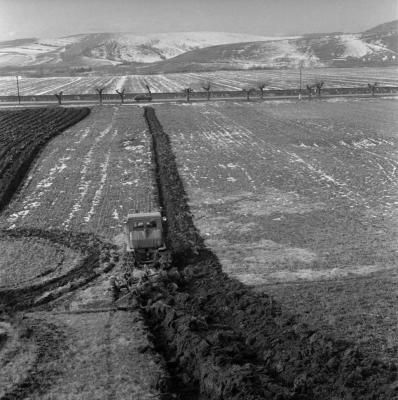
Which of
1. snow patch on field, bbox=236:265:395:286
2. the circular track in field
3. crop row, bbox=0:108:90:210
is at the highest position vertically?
crop row, bbox=0:108:90:210

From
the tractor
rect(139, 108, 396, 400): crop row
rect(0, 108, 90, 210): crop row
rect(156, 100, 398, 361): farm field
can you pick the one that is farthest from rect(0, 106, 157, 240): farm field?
rect(139, 108, 396, 400): crop row

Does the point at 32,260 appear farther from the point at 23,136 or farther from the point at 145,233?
the point at 23,136

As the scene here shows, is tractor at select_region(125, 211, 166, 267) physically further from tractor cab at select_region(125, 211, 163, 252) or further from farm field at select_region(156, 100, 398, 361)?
farm field at select_region(156, 100, 398, 361)

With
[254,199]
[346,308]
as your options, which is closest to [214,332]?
[346,308]

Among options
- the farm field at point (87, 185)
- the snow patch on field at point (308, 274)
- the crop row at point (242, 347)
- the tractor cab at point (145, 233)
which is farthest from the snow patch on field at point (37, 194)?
the snow patch on field at point (308, 274)

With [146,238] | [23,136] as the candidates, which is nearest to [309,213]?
[146,238]

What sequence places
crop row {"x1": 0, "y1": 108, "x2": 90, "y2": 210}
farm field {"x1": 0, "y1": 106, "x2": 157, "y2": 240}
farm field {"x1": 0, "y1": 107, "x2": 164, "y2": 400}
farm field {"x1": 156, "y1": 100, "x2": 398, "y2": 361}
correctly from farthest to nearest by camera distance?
crop row {"x1": 0, "y1": 108, "x2": 90, "y2": 210}, farm field {"x1": 0, "y1": 106, "x2": 157, "y2": 240}, farm field {"x1": 156, "y1": 100, "x2": 398, "y2": 361}, farm field {"x1": 0, "y1": 107, "x2": 164, "y2": 400}

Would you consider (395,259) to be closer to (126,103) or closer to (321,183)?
(321,183)
